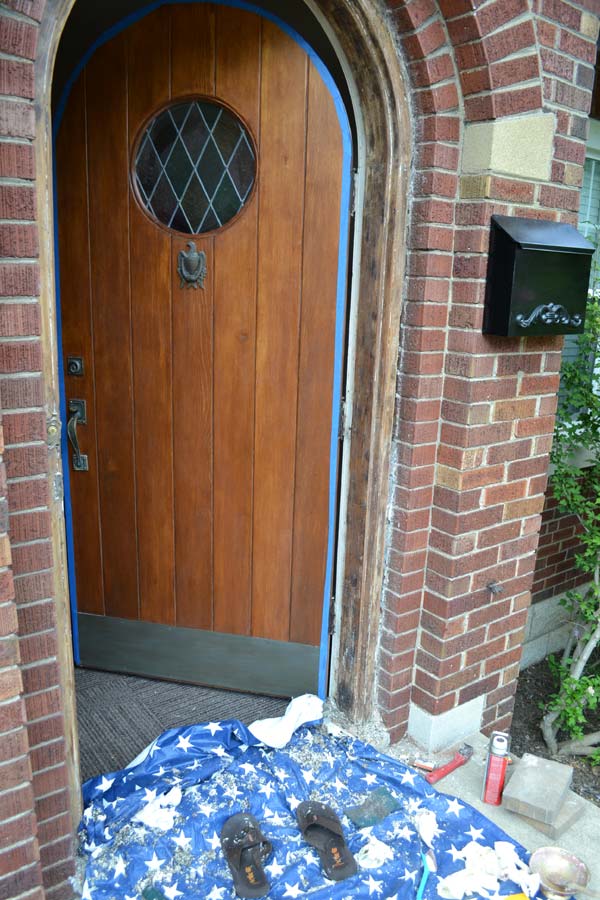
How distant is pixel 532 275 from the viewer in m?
2.16

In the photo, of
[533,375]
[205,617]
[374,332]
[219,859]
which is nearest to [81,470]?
[205,617]

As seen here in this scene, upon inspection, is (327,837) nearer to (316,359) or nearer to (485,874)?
(485,874)

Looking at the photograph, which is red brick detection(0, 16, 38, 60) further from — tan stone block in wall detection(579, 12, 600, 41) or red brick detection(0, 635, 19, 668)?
tan stone block in wall detection(579, 12, 600, 41)

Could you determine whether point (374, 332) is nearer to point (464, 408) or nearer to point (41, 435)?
point (464, 408)

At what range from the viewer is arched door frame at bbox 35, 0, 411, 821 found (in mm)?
1681

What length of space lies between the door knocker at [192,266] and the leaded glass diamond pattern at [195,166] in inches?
3.1

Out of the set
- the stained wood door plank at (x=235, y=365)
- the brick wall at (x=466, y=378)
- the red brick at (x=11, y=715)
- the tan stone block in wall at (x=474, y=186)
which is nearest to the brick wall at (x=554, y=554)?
the brick wall at (x=466, y=378)

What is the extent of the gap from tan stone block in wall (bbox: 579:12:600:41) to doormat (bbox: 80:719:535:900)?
2.65m

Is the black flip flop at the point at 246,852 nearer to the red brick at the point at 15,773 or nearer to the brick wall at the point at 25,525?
the brick wall at the point at 25,525

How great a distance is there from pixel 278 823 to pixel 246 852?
0.18m

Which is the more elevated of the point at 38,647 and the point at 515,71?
the point at 515,71

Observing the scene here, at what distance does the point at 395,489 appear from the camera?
7.89 feet

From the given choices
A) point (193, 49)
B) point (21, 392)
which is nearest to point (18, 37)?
point (21, 392)

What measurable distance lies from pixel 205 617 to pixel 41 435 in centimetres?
139
